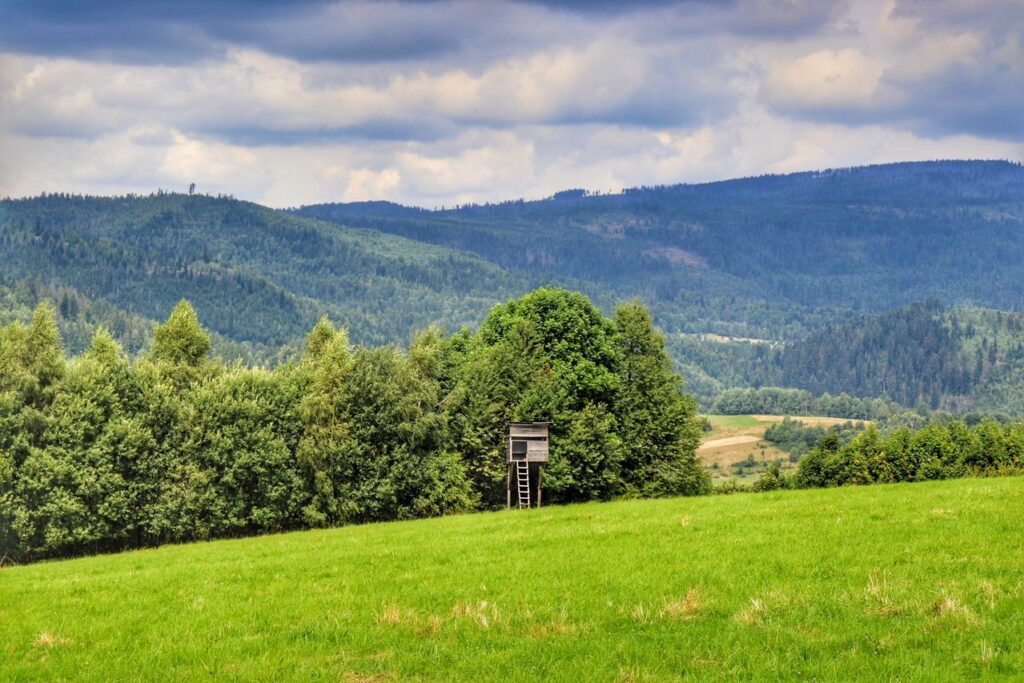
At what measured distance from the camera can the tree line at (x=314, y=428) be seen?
56969 mm

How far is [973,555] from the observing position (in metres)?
23.5

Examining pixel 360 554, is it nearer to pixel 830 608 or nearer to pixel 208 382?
pixel 830 608

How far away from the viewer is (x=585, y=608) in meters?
21.1

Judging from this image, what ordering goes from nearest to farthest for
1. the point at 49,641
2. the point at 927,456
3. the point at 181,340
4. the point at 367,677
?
the point at 367,677 → the point at 49,641 → the point at 927,456 → the point at 181,340

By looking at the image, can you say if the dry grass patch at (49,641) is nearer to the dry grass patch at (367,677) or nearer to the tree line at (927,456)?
the dry grass patch at (367,677)

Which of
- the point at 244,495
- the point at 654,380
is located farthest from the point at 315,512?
the point at 654,380

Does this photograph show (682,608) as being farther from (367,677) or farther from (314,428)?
(314,428)

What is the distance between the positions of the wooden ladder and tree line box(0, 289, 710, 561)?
4.90 ft

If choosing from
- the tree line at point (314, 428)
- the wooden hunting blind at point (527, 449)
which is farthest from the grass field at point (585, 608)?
the wooden hunting blind at point (527, 449)

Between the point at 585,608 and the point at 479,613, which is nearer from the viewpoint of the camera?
the point at 479,613

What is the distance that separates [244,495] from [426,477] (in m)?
10.6

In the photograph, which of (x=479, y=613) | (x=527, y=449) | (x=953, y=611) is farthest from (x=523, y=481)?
(x=953, y=611)

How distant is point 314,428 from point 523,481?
13486mm

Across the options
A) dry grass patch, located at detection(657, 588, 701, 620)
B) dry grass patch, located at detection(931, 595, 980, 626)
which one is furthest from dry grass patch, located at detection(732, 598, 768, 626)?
dry grass patch, located at detection(931, 595, 980, 626)
